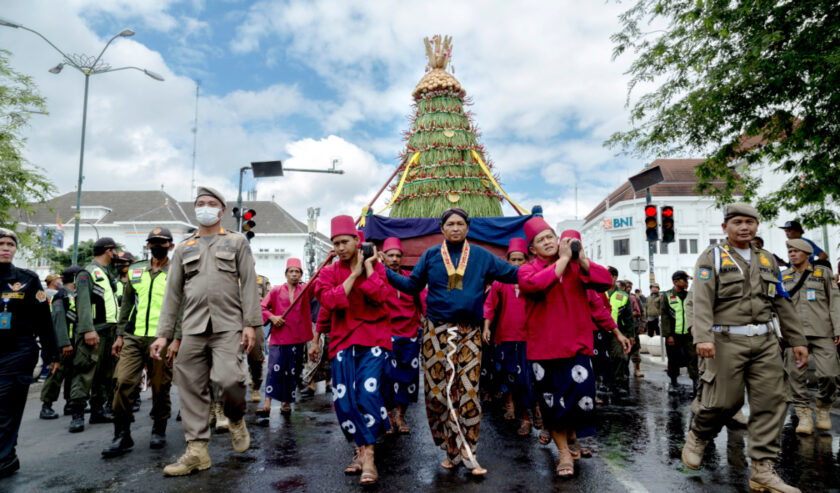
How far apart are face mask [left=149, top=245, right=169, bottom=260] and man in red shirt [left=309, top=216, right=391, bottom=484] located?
2087 millimetres

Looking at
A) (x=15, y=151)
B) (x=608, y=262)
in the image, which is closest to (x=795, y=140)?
(x=15, y=151)

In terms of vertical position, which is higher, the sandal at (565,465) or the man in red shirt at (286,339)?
the man in red shirt at (286,339)

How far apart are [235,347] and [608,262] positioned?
141 feet

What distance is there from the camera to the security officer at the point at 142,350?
541cm

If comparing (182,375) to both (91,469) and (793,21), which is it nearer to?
(91,469)

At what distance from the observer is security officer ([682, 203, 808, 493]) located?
164 inches

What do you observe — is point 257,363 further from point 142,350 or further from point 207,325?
point 207,325

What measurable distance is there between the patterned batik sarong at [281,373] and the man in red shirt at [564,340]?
12.5 ft

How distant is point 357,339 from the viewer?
4699mm

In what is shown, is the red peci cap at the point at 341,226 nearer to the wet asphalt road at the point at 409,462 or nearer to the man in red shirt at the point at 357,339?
the man in red shirt at the point at 357,339

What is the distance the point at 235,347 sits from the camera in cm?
472

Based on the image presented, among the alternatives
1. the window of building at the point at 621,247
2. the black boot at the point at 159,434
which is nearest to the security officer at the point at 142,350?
the black boot at the point at 159,434

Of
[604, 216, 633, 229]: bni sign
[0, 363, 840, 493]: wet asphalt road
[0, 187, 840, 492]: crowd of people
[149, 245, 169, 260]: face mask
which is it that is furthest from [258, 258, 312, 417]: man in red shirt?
[604, 216, 633, 229]: bni sign

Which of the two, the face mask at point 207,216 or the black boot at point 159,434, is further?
the black boot at point 159,434
